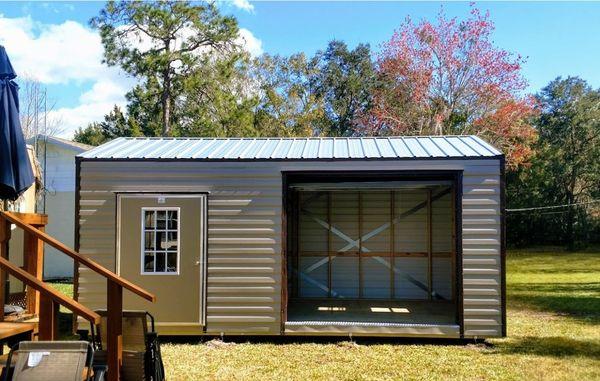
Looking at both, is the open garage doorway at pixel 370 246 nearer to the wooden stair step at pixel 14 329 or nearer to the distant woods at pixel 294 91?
the wooden stair step at pixel 14 329

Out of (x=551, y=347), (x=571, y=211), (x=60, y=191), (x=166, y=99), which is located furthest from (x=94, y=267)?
(x=571, y=211)

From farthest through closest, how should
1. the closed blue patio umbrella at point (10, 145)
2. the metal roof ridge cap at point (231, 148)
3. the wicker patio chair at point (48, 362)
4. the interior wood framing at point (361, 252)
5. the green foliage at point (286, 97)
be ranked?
the green foliage at point (286, 97) → the interior wood framing at point (361, 252) → the metal roof ridge cap at point (231, 148) → the closed blue patio umbrella at point (10, 145) → the wicker patio chair at point (48, 362)

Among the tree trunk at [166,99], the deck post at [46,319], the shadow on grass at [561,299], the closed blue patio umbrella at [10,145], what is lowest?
the shadow on grass at [561,299]

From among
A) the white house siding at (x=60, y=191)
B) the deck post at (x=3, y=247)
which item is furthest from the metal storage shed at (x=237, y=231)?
the white house siding at (x=60, y=191)

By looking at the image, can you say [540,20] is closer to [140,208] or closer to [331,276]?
[331,276]

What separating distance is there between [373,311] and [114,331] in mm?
5490

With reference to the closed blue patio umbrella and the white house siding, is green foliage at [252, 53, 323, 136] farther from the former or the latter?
the closed blue patio umbrella

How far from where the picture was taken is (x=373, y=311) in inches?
344

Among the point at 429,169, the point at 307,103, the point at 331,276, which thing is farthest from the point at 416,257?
the point at 307,103

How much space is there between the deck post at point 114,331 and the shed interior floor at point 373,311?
A: 4058 mm

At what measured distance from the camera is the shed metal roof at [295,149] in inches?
293

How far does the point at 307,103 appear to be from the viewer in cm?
2381

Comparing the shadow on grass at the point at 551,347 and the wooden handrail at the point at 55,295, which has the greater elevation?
the wooden handrail at the point at 55,295

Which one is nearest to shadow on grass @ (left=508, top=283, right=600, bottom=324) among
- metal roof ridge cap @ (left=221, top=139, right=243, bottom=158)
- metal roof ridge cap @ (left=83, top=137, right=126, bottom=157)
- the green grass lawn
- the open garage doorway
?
the green grass lawn
